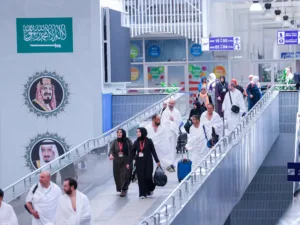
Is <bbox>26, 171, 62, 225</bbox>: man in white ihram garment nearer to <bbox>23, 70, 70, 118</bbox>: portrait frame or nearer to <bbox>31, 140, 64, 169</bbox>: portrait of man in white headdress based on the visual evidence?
<bbox>31, 140, 64, 169</bbox>: portrait of man in white headdress

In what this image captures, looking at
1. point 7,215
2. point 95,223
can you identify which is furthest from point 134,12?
point 7,215

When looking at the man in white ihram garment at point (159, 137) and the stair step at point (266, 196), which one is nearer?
the man in white ihram garment at point (159, 137)

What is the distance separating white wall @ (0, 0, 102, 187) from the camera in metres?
28.1

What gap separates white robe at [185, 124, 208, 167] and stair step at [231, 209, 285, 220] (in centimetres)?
1164

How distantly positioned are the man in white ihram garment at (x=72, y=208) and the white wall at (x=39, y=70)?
15.1 metres

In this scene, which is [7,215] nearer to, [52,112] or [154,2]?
[52,112]

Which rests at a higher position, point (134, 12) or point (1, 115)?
point (134, 12)

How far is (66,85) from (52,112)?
0.90 m

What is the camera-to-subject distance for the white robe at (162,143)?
20.0 metres

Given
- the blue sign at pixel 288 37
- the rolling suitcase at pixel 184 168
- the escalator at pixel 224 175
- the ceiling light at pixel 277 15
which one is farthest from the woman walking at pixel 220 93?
the ceiling light at pixel 277 15

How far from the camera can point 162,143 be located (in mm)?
20109

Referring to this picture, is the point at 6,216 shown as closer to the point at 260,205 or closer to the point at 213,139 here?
the point at 213,139

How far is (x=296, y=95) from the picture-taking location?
1116 inches

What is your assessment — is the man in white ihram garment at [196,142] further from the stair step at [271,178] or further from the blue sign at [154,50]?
the blue sign at [154,50]
